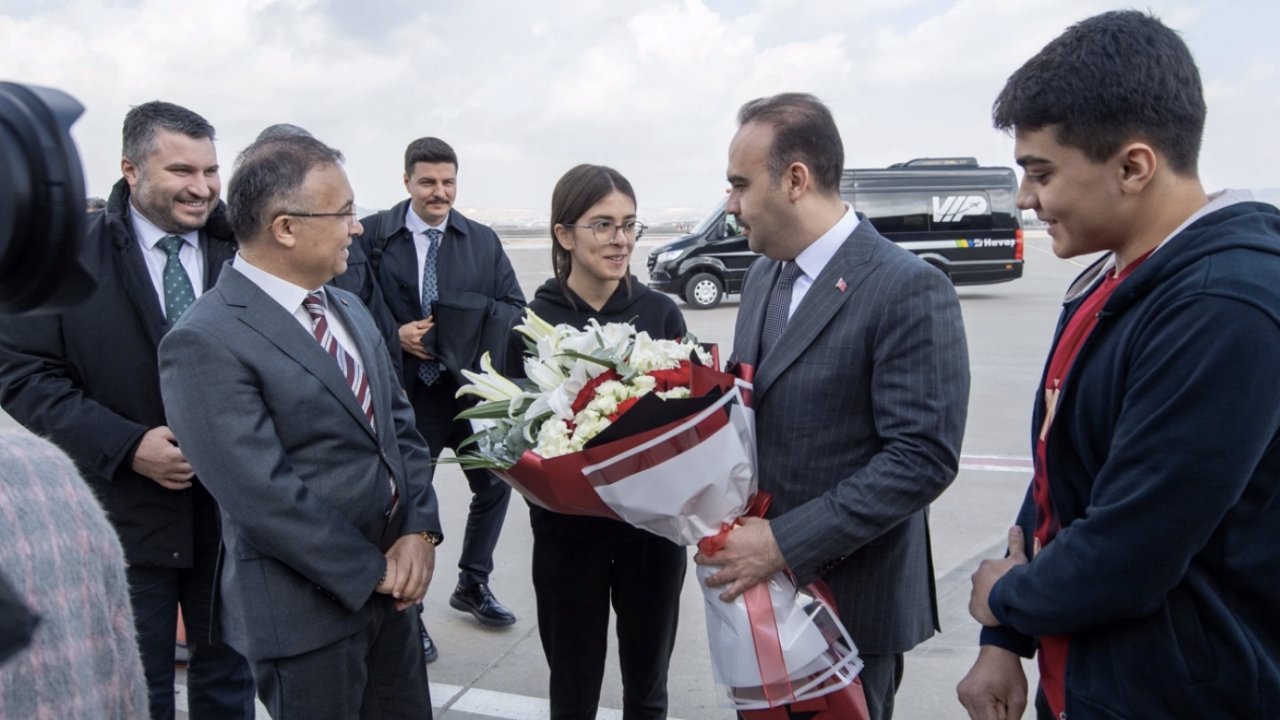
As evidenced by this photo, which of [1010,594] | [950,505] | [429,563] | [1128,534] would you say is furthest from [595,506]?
[950,505]

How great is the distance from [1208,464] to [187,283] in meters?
2.90

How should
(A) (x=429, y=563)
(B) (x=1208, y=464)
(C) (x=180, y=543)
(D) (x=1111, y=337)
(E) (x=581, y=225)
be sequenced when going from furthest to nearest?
1. (E) (x=581, y=225)
2. (C) (x=180, y=543)
3. (A) (x=429, y=563)
4. (D) (x=1111, y=337)
5. (B) (x=1208, y=464)

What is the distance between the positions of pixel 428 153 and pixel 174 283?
1.76 meters

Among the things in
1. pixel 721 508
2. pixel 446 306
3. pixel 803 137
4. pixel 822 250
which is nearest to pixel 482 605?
pixel 446 306

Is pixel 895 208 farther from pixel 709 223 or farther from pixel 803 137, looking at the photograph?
pixel 803 137

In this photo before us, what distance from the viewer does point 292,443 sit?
7.47 feet

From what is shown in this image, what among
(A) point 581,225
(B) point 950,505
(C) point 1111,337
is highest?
(A) point 581,225

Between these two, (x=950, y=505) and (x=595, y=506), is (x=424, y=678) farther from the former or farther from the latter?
(x=950, y=505)

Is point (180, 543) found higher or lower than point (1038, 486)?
lower

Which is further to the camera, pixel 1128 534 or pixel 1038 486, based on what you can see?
pixel 1038 486

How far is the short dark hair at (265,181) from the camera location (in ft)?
7.55

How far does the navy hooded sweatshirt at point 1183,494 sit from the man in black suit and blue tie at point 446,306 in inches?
116

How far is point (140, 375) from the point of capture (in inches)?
114

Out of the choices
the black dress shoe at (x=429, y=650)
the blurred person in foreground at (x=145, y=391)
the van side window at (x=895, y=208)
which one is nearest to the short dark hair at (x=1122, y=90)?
the blurred person in foreground at (x=145, y=391)
